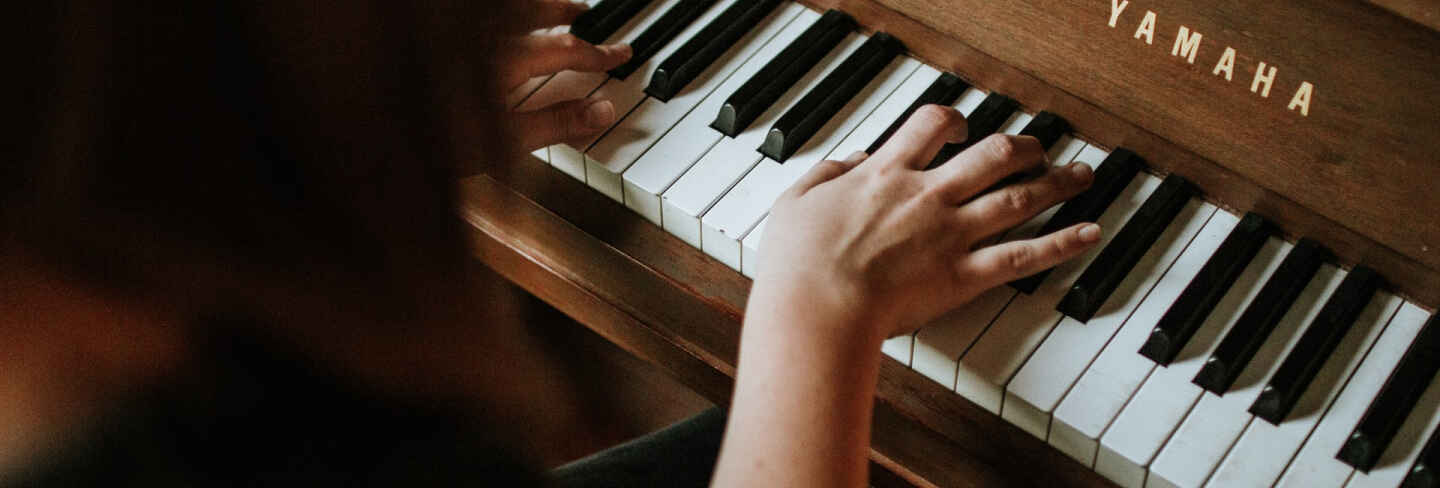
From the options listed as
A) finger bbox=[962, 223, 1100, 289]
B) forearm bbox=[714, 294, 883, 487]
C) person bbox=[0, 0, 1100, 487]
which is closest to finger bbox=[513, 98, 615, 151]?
forearm bbox=[714, 294, 883, 487]

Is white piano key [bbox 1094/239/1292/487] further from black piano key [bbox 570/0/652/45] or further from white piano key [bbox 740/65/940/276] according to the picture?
black piano key [bbox 570/0/652/45]

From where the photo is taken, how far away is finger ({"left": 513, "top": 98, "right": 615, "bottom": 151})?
4.63 feet

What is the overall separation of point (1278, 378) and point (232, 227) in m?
0.91

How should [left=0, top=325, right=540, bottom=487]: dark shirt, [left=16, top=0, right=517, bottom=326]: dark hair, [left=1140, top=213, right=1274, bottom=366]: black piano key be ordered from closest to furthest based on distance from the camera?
[left=16, top=0, right=517, bottom=326]: dark hair
[left=0, top=325, right=540, bottom=487]: dark shirt
[left=1140, top=213, right=1274, bottom=366]: black piano key

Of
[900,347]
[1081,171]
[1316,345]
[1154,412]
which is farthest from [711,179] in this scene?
[1316,345]

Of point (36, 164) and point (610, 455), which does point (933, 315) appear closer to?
point (610, 455)

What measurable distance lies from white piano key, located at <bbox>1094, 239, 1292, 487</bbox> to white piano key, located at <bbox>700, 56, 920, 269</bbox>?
1.29 feet

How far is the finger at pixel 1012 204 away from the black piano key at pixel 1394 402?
335 millimetres

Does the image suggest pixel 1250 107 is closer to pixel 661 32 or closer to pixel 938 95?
pixel 938 95

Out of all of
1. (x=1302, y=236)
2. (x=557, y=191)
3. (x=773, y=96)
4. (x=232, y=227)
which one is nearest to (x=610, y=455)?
(x=557, y=191)

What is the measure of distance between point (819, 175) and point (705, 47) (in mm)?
280

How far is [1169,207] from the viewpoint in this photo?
1.36 m

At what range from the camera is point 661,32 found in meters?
1.57

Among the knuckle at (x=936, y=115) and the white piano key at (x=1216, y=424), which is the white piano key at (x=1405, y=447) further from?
the knuckle at (x=936, y=115)
